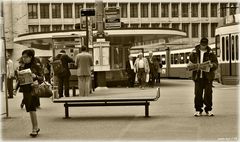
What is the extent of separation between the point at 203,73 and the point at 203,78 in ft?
0.37

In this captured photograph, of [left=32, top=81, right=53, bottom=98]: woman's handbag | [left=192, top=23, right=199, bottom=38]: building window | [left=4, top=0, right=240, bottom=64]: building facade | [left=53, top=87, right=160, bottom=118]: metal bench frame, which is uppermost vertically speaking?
[left=4, top=0, right=240, bottom=64]: building facade

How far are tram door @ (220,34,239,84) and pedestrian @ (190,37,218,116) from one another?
13.0 meters

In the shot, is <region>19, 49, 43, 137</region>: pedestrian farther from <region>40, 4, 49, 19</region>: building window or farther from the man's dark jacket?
<region>40, 4, 49, 19</region>: building window

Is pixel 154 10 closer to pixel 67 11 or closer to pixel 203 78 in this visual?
pixel 67 11

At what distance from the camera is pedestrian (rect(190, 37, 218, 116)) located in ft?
38.5

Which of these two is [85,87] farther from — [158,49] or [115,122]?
[158,49]

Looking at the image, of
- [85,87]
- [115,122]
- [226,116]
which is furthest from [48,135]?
[85,87]

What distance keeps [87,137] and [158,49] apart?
38.1 m

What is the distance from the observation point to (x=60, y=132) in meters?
9.59

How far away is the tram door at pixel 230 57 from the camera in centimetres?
2477

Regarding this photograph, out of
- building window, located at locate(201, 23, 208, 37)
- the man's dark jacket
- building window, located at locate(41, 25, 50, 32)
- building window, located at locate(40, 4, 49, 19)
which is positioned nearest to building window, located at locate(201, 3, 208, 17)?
building window, located at locate(201, 23, 208, 37)

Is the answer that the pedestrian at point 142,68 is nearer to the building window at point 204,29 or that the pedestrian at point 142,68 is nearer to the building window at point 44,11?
the building window at point 44,11

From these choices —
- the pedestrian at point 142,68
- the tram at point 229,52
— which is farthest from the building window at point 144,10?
the pedestrian at point 142,68

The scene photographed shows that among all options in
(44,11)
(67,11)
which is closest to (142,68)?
(44,11)
